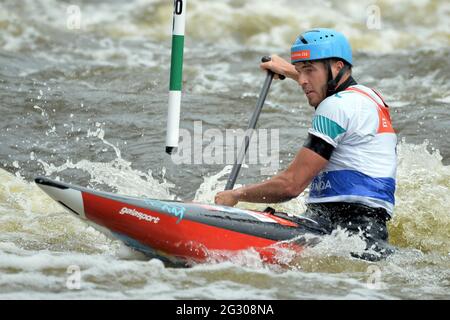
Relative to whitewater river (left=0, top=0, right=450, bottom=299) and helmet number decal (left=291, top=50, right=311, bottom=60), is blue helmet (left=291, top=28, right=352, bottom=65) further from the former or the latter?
whitewater river (left=0, top=0, right=450, bottom=299)

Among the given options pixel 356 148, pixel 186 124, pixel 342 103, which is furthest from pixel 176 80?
pixel 186 124

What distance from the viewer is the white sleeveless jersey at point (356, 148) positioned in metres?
5.46

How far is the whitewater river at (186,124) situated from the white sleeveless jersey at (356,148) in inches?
11.2

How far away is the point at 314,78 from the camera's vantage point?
18.6ft

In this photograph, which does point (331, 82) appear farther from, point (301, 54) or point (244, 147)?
point (244, 147)

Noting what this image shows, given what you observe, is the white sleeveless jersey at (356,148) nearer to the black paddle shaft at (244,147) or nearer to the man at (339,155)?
the man at (339,155)

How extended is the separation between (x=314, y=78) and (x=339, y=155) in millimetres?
501

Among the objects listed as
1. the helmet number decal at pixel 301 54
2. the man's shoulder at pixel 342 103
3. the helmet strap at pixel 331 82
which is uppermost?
the helmet number decal at pixel 301 54

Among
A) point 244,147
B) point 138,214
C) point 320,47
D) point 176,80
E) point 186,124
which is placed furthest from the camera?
point 186,124

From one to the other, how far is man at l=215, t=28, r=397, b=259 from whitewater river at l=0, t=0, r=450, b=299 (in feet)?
0.59

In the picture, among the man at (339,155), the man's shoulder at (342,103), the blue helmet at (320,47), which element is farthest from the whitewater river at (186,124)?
the blue helmet at (320,47)

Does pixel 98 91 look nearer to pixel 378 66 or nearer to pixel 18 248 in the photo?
pixel 378 66

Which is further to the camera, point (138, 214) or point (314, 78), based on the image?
point (314, 78)
